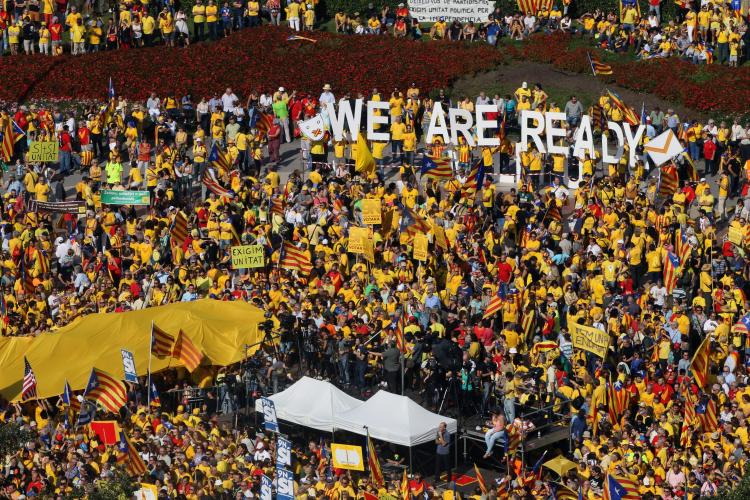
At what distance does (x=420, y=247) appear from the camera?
42.2 m

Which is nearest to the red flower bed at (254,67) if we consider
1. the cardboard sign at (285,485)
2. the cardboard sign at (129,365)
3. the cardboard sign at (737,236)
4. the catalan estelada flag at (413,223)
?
the catalan estelada flag at (413,223)

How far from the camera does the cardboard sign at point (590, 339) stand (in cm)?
3653

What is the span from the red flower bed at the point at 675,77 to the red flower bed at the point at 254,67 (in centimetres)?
206

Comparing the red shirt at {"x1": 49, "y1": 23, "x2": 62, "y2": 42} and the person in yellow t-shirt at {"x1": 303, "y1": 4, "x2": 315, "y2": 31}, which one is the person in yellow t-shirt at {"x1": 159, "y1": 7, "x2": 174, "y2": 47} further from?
the person in yellow t-shirt at {"x1": 303, "y1": 4, "x2": 315, "y2": 31}

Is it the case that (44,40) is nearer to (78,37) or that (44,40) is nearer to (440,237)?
(78,37)

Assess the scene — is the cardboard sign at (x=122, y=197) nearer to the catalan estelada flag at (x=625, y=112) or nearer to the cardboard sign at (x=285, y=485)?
the catalan estelada flag at (x=625, y=112)

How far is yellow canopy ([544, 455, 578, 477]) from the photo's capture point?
33.9 metres

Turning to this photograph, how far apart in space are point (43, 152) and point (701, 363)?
2421 centimetres

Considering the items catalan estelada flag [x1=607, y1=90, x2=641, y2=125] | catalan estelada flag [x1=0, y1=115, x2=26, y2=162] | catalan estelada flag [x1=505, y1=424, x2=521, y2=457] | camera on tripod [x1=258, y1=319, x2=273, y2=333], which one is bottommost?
catalan estelada flag [x1=505, y1=424, x2=521, y2=457]

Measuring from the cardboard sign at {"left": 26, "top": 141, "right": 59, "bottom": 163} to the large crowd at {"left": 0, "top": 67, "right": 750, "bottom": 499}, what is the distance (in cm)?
60

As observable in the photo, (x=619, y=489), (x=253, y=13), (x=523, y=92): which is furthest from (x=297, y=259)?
(x=253, y=13)

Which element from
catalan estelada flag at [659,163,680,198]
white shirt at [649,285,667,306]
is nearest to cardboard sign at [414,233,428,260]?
white shirt at [649,285,667,306]

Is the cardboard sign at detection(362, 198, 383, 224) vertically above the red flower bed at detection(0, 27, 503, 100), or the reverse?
the red flower bed at detection(0, 27, 503, 100)

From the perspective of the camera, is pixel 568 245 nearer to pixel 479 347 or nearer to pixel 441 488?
pixel 479 347
